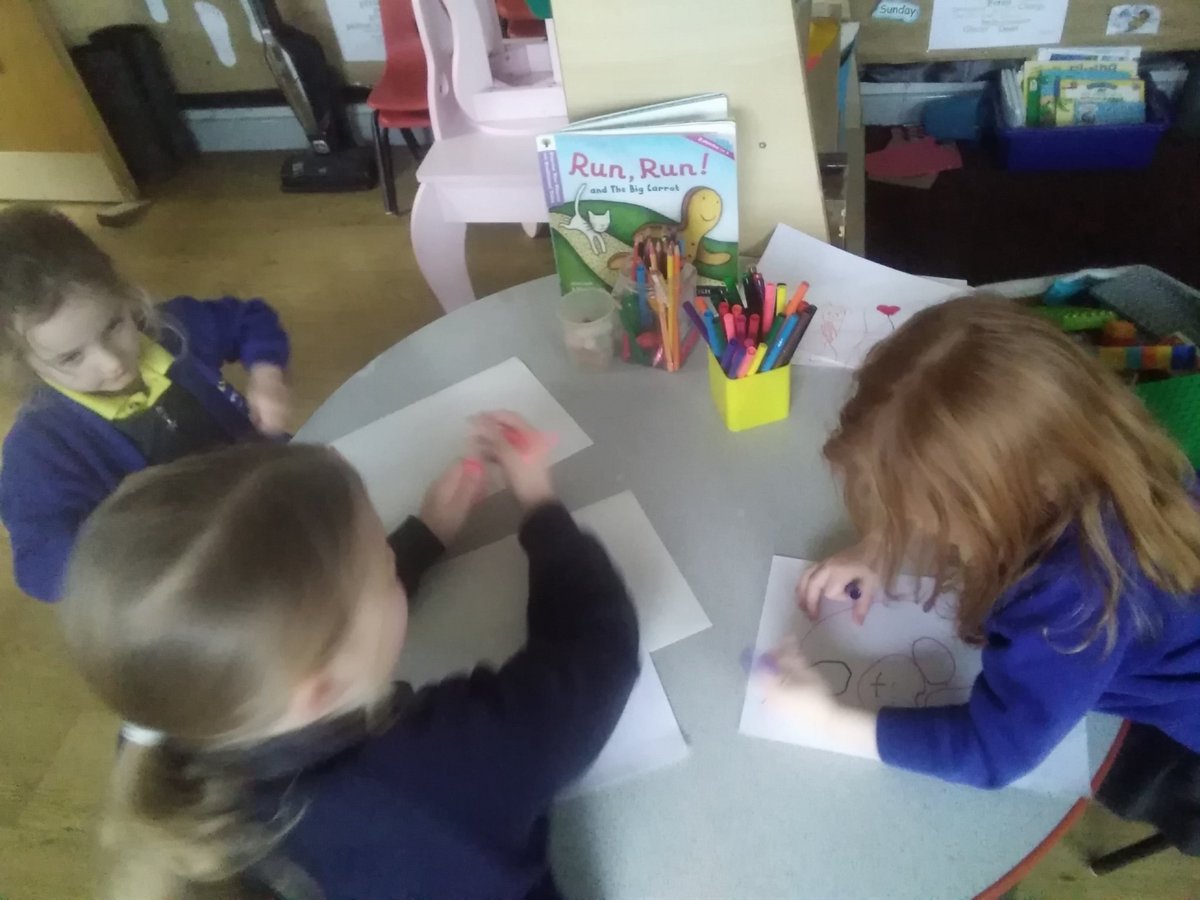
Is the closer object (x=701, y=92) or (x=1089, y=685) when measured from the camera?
(x=1089, y=685)

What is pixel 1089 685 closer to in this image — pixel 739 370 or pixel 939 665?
pixel 939 665

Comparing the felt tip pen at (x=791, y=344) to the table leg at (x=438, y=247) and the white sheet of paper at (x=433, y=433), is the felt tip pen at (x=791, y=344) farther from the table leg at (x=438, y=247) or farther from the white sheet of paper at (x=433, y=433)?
the table leg at (x=438, y=247)

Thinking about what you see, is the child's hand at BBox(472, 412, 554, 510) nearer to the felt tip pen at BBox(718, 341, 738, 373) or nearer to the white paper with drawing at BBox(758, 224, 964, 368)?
the felt tip pen at BBox(718, 341, 738, 373)

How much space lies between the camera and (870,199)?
2014 mm

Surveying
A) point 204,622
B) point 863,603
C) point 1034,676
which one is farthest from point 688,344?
point 204,622

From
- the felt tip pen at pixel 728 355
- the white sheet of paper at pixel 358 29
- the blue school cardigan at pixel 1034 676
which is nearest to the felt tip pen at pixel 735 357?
the felt tip pen at pixel 728 355

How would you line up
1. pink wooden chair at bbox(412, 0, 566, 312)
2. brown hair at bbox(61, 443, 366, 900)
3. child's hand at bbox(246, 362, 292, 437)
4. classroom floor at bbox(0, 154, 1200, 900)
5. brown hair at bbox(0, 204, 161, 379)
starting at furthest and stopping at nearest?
pink wooden chair at bbox(412, 0, 566, 312), classroom floor at bbox(0, 154, 1200, 900), child's hand at bbox(246, 362, 292, 437), brown hair at bbox(0, 204, 161, 379), brown hair at bbox(61, 443, 366, 900)

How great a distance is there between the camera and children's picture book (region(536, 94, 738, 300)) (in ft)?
3.05

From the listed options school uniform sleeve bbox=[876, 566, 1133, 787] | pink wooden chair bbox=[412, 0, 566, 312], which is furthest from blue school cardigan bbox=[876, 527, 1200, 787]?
pink wooden chair bbox=[412, 0, 566, 312]

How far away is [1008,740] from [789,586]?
20 centimetres

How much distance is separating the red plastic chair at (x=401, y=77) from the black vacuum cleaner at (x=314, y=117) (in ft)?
0.85

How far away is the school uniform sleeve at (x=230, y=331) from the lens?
114cm

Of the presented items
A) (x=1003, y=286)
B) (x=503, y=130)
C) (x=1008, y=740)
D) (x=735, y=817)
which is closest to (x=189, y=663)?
(x=735, y=817)

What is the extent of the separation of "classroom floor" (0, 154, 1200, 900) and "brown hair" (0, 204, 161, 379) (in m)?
0.49
